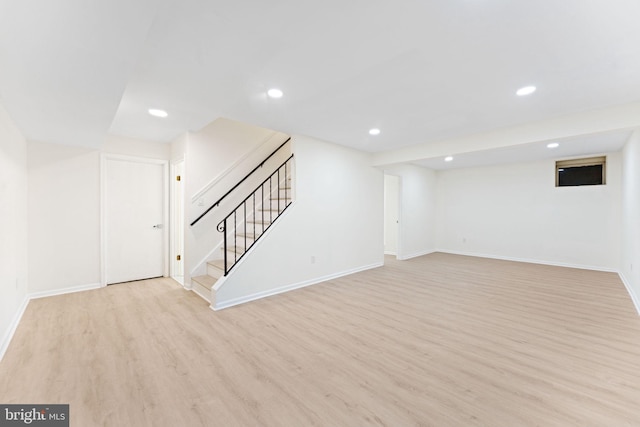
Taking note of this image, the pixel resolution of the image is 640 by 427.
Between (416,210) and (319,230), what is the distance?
3762mm

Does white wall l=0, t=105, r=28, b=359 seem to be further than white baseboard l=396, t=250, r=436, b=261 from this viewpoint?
No

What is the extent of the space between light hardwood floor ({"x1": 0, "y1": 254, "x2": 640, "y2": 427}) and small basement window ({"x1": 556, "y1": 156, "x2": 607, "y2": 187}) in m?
3.04

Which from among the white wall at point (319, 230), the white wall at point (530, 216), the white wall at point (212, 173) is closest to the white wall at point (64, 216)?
the white wall at point (212, 173)

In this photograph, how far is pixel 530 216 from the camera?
6332mm

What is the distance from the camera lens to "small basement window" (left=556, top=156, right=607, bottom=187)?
5.51 metres

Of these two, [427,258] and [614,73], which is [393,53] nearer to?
[614,73]

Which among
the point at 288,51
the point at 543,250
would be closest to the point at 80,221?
the point at 288,51

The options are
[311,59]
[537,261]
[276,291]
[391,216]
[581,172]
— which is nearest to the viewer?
[311,59]

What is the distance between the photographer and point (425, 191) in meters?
7.55

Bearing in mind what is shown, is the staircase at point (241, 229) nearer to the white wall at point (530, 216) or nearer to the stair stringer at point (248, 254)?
the stair stringer at point (248, 254)

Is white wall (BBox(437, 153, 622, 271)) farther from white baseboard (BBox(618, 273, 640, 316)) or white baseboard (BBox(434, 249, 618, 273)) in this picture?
white baseboard (BBox(618, 273, 640, 316))

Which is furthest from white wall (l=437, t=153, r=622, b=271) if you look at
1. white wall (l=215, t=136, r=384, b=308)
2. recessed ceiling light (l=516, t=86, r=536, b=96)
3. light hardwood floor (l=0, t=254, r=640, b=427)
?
recessed ceiling light (l=516, t=86, r=536, b=96)

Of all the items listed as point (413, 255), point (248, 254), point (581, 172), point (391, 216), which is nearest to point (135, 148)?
point (248, 254)

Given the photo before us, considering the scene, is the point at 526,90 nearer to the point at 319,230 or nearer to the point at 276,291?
the point at 319,230
